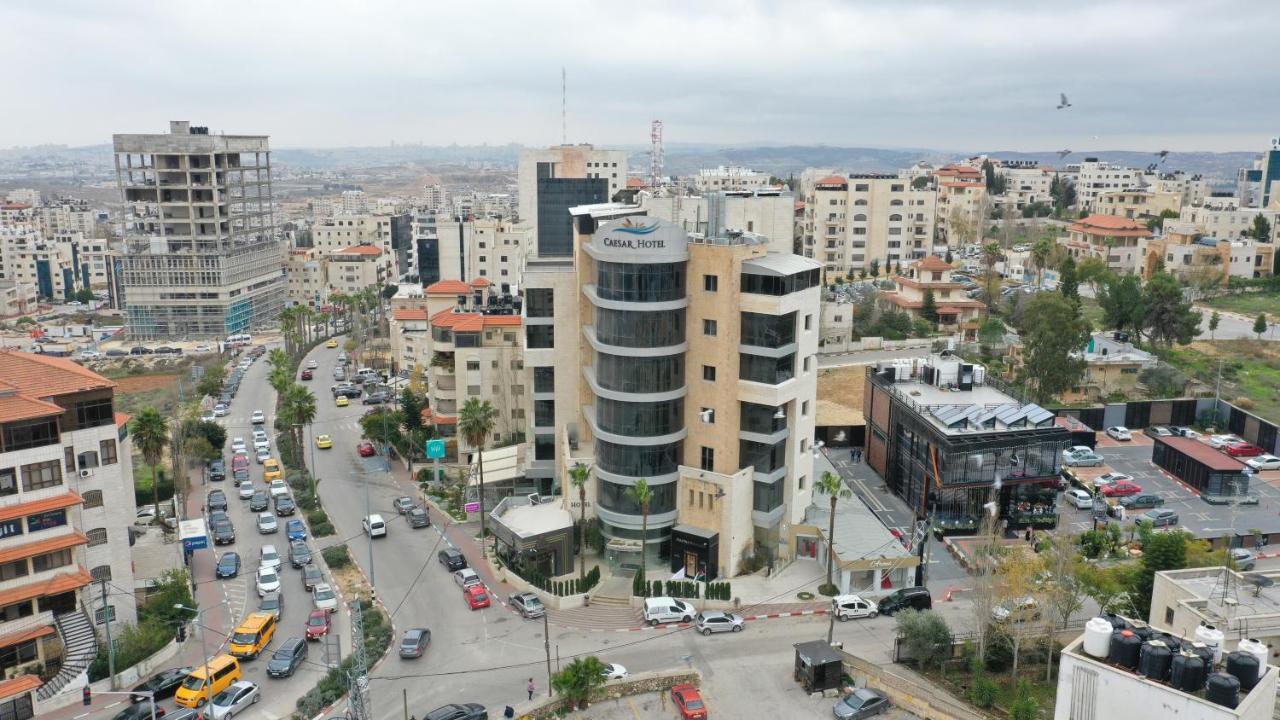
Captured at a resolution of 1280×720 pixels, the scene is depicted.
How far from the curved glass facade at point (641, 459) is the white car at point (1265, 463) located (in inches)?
1877

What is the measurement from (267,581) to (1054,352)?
6598cm

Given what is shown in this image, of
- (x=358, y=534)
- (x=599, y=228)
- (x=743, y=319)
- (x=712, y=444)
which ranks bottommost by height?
(x=358, y=534)

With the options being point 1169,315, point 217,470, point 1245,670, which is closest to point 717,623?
point 1245,670

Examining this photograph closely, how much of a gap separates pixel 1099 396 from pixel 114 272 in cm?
17901

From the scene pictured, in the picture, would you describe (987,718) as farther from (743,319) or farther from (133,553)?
(133,553)

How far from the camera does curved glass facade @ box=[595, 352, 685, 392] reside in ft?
179

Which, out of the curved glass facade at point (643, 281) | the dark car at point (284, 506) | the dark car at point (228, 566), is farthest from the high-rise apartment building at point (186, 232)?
the curved glass facade at point (643, 281)

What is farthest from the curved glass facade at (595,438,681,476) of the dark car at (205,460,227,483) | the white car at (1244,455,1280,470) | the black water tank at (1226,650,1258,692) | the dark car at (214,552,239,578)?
the white car at (1244,455,1280,470)

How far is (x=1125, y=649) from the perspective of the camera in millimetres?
27375

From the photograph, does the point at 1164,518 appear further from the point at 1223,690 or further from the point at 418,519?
the point at 418,519

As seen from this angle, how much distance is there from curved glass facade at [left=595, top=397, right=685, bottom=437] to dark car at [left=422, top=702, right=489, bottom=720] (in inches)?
742

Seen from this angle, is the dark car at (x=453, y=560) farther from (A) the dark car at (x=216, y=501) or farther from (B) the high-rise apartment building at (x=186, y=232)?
(B) the high-rise apartment building at (x=186, y=232)

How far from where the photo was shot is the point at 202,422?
84250 mm

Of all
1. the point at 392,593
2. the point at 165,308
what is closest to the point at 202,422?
the point at 392,593
